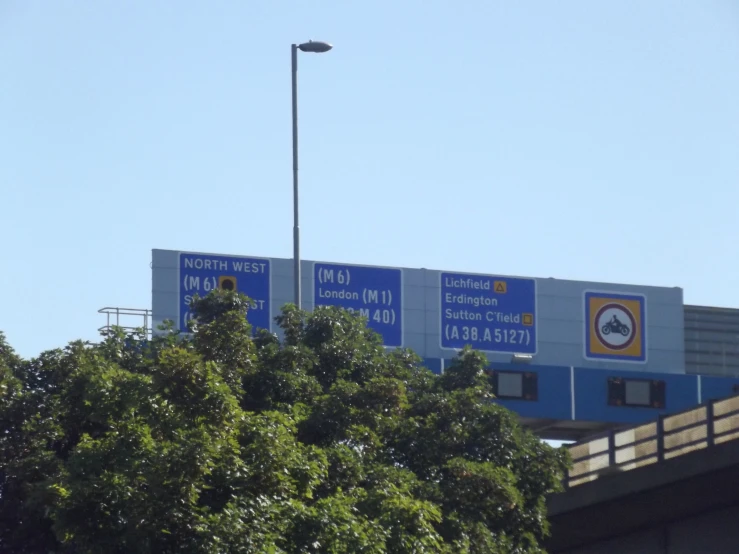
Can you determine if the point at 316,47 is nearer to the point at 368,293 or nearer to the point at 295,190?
the point at 295,190

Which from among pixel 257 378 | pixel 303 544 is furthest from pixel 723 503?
pixel 303 544

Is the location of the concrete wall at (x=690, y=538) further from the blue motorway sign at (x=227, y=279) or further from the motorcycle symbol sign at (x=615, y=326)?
the motorcycle symbol sign at (x=615, y=326)

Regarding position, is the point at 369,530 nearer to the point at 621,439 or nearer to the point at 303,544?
the point at 303,544

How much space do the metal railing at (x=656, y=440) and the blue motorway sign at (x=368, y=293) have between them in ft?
37.3

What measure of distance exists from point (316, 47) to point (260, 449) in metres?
12.0

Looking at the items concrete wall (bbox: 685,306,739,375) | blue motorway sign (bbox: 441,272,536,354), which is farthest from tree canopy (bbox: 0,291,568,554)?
concrete wall (bbox: 685,306,739,375)

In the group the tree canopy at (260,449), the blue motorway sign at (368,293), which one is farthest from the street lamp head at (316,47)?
the blue motorway sign at (368,293)

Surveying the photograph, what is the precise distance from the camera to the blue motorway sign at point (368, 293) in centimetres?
3750

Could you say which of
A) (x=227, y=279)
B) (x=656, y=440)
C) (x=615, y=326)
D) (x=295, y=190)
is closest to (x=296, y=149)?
(x=295, y=190)

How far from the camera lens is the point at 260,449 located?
16.4 m

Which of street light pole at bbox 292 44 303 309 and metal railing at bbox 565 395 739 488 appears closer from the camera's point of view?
street light pole at bbox 292 44 303 309

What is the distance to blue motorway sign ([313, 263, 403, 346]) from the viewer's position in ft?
123

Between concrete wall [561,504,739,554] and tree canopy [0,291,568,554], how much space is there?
6126 mm

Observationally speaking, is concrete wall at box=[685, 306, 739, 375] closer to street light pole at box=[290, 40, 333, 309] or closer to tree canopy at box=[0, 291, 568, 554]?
street light pole at box=[290, 40, 333, 309]
